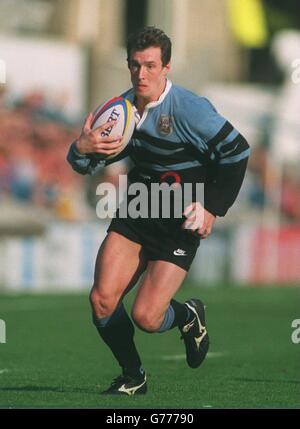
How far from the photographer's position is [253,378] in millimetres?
9500

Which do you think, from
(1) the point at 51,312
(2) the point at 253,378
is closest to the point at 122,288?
(2) the point at 253,378

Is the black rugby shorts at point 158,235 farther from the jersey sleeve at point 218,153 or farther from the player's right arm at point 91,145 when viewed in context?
the player's right arm at point 91,145

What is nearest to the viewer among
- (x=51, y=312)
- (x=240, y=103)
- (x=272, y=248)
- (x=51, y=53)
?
(x=51, y=312)

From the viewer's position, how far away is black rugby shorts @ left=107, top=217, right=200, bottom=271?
8203 mm

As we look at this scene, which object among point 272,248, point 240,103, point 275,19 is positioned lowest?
point 272,248

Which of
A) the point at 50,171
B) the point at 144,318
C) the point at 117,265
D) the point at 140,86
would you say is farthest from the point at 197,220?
the point at 50,171

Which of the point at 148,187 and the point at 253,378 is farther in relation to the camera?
the point at 253,378

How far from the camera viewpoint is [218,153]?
808 centimetres

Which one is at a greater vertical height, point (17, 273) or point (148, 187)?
point (148, 187)

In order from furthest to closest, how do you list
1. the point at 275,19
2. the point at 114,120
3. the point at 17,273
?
the point at 275,19, the point at 17,273, the point at 114,120

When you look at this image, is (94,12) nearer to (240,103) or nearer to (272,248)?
(240,103)

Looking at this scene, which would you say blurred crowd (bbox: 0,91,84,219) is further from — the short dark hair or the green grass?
the short dark hair

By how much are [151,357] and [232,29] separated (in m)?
19.7

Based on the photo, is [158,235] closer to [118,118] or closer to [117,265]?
[117,265]
